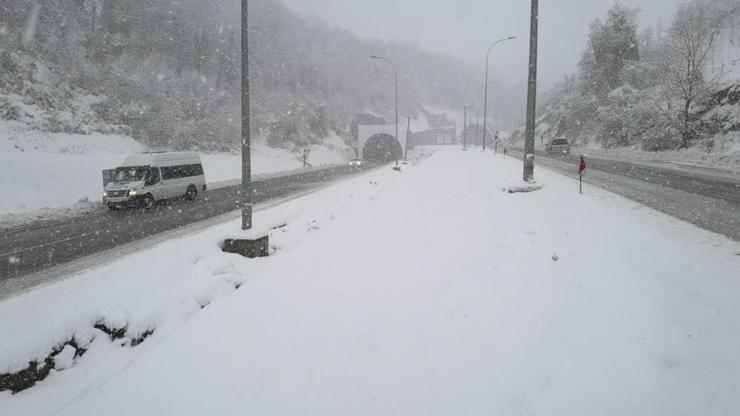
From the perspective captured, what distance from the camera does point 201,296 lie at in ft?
25.1

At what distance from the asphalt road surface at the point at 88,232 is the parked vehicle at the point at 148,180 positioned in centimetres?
49

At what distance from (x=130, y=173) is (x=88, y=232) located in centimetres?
575

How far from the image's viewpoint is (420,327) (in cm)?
497

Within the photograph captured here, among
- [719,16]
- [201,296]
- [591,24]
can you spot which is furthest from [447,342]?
[591,24]

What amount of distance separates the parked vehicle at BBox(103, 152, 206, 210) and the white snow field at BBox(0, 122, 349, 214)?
6.19 ft

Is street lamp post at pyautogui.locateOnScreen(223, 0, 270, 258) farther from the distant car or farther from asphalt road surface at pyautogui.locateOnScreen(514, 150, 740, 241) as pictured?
the distant car

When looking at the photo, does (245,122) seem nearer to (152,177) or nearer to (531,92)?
(531,92)

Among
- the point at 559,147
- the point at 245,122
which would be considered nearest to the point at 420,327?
the point at 245,122

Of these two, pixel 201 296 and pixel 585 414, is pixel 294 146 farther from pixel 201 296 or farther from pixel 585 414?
pixel 585 414

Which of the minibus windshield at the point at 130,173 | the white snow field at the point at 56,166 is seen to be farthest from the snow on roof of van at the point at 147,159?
the white snow field at the point at 56,166

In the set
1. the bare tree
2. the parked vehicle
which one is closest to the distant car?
the bare tree

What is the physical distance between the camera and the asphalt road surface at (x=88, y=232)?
10.1 meters

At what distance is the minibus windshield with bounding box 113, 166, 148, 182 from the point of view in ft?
59.0

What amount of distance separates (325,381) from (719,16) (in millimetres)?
63293
